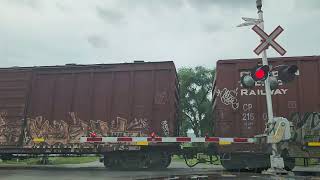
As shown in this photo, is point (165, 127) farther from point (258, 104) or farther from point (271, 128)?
point (271, 128)

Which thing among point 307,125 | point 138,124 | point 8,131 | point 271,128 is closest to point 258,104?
point 307,125

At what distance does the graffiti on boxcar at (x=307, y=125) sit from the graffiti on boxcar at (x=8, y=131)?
9.93 metres

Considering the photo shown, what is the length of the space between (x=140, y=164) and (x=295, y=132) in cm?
545

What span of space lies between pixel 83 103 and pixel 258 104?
639cm

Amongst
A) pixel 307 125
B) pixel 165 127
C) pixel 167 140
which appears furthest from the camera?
pixel 165 127

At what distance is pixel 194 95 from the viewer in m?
34.3

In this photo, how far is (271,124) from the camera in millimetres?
8758

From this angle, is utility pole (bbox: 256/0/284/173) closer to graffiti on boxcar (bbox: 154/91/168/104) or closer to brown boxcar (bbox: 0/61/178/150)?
brown boxcar (bbox: 0/61/178/150)

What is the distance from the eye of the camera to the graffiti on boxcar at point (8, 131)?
14.2 meters

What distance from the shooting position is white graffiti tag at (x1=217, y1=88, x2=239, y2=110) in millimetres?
12648

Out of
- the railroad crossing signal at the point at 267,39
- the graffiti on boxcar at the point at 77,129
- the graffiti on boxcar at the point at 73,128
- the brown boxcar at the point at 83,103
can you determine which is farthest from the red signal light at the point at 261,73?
the graffiti on boxcar at the point at 77,129

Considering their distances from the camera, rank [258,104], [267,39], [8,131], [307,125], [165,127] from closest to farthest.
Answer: [267,39] < [307,125] < [258,104] < [165,127] < [8,131]

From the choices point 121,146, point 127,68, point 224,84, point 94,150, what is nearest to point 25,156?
point 94,150

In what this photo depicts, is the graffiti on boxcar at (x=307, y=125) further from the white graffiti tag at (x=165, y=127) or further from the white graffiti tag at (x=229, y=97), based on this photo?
the white graffiti tag at (x=165, y=127)
